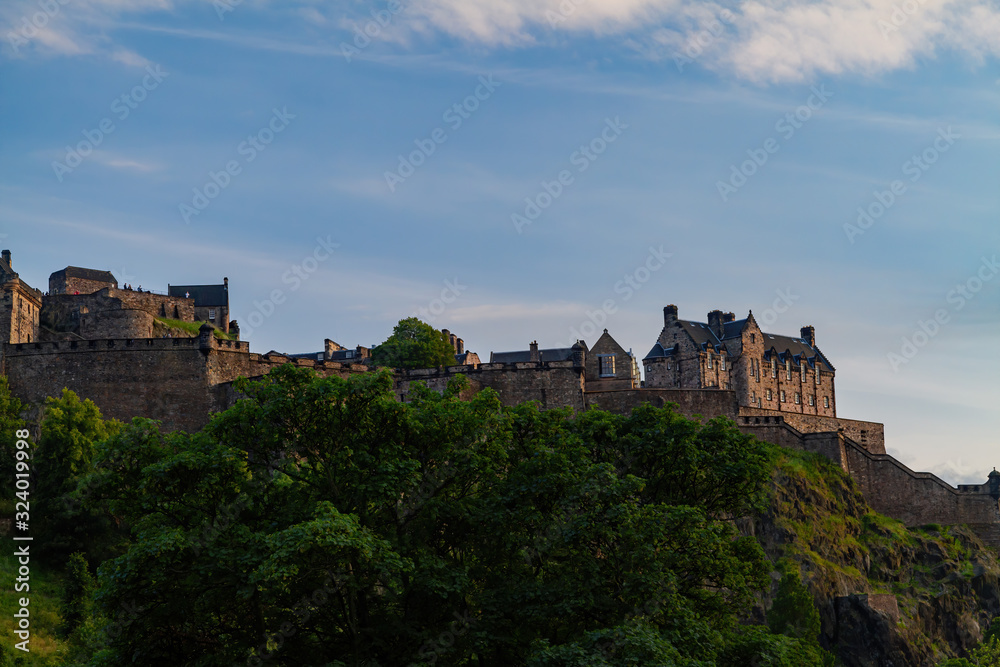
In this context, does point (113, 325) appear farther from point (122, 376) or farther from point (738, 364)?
point (738, 364)

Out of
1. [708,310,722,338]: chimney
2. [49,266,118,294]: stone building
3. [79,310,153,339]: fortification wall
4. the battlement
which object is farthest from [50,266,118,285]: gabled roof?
[708,310,722,338]: chimney

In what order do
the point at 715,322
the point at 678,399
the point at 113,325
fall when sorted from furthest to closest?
the point at 715,322 → the point at 113,325 → the point at 678,399

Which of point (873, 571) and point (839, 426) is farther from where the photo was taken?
point (839, 426)

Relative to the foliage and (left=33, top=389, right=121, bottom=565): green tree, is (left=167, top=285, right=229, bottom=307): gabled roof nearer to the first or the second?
(left=33, top=389, right=121, bottom=565): green tree

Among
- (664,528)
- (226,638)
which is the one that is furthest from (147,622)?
(664,528)

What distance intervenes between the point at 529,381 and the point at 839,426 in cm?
2577

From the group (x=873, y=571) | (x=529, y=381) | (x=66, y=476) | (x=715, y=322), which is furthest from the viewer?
(x=715, y=322)

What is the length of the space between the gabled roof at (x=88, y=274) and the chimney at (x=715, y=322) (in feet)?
160

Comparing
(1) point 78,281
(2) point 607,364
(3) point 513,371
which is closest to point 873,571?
(3) point 513,371

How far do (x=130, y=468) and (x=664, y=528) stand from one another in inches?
506

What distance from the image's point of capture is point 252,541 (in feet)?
73.7

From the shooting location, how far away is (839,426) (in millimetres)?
74188

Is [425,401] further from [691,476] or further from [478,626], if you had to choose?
[691,476]

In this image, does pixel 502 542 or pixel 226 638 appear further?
pixel 502 542
